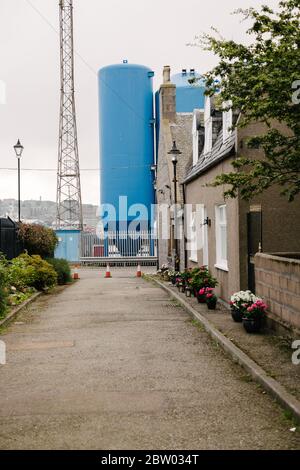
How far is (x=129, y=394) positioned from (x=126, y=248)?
33205 mm

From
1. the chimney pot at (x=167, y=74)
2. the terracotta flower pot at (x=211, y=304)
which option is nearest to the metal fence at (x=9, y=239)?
the terracotta flower pot at (x=211, y=304)

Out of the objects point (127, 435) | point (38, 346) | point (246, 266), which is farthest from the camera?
point (246, 266)

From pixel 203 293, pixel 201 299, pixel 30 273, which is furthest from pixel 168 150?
pixel 203 293

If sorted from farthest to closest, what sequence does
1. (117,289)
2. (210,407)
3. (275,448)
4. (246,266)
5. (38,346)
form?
1. (117,289)
2. (246,266)
3. (38,346)
4. (210,407)
5. (275,448)

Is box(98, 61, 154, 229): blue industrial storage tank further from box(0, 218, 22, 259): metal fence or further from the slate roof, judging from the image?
the slate roof

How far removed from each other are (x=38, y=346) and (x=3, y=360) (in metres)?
1.14

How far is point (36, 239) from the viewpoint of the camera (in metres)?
22.6

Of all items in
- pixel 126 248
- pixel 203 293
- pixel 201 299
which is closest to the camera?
pixel 203 293

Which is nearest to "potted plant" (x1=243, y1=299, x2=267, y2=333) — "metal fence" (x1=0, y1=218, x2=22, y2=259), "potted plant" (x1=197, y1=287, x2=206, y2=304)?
"potted plant" (x1=197, y1=287, x2=206, y2=304)

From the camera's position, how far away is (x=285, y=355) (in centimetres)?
825

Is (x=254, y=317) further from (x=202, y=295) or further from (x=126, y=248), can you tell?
(x=126, y=248)

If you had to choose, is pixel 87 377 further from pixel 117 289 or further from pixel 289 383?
pixel 117 289

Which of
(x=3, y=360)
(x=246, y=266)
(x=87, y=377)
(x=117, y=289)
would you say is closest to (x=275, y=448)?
(x=87, y=377)

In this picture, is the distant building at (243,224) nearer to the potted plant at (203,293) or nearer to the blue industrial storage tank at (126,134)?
the potted plant at (203,293)
